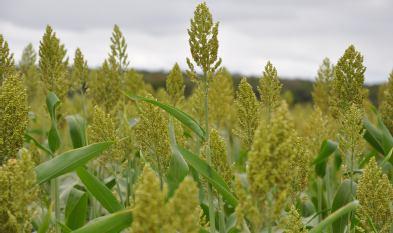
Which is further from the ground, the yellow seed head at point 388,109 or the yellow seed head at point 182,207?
the yellow seed head at point 388,109

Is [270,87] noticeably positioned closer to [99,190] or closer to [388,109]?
[99,190]

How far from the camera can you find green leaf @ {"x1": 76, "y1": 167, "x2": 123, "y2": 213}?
319cm

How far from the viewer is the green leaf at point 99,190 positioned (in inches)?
126

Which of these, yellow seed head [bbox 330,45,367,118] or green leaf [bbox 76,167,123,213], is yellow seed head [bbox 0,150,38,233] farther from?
yellow seed head [bbox 330,45,367,118]

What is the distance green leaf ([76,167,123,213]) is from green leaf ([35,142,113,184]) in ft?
0.41

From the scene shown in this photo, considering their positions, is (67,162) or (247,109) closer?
(67,162)

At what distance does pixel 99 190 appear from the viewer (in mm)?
3268

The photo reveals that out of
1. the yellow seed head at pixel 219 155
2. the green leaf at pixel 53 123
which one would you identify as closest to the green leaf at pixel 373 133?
the yellow seed head at pixel 219 155

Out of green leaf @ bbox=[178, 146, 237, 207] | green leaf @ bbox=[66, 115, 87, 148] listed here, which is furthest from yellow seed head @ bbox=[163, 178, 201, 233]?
green leaf @ bbox=[66, 115, 87, 148]

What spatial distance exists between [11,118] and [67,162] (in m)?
0.37

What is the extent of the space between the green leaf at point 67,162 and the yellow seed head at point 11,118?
184 mm

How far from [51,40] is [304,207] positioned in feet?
10.0

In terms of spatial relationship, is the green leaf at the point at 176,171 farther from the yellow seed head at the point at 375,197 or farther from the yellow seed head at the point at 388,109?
the yellow seed head at the point at 388,109

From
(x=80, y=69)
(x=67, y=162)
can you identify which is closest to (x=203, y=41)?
(x=67, y=162)
